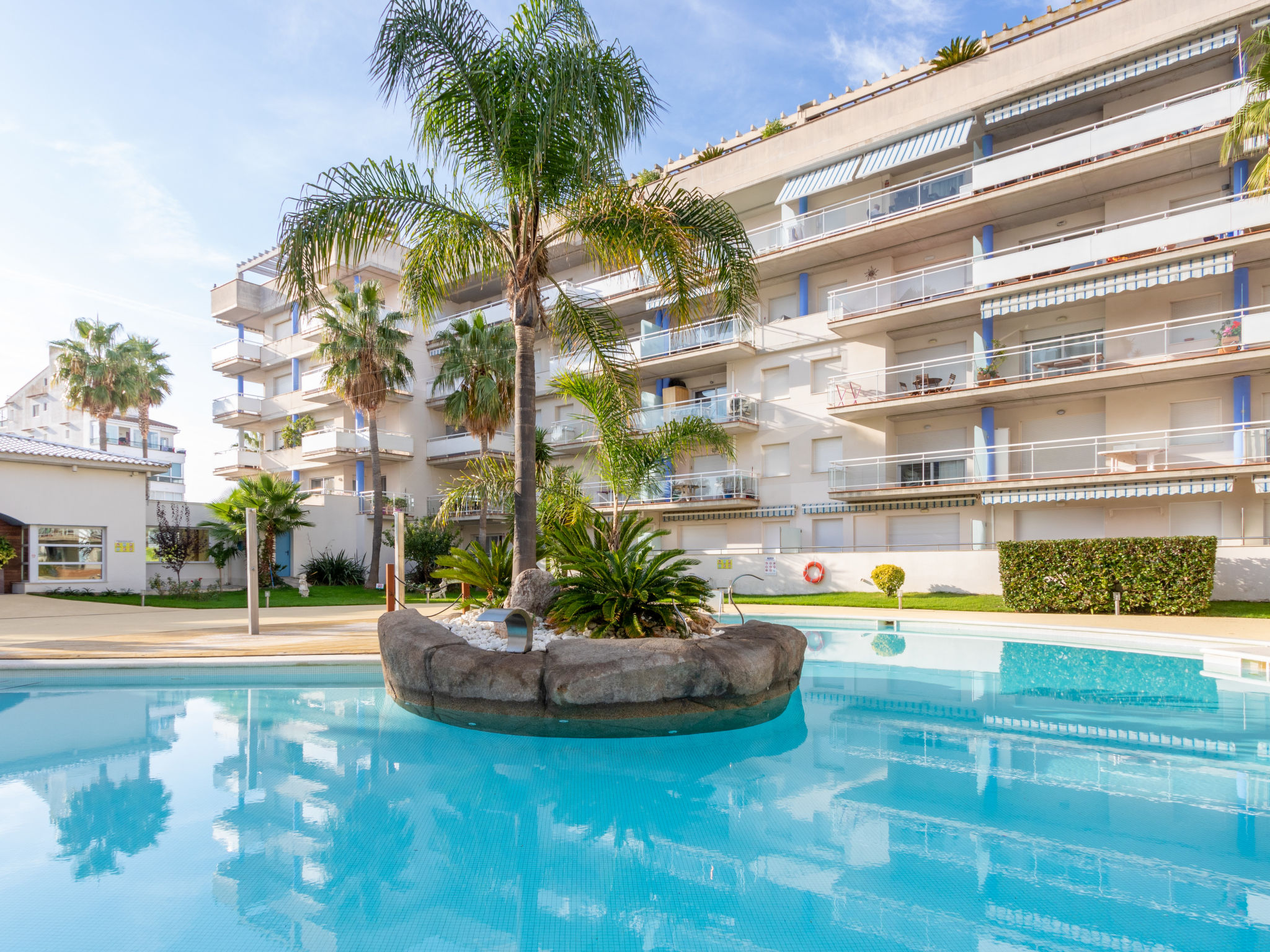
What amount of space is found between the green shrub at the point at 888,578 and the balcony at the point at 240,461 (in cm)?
2886

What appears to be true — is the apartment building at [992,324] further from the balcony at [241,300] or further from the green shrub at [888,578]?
the balcony at [241,300]

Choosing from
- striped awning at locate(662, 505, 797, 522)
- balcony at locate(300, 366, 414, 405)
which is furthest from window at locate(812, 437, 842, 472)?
balcony at locate(300, 366, 414, 405)

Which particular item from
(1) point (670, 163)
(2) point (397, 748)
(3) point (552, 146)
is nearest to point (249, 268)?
(1) point (670, 163)

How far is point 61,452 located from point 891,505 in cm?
2507

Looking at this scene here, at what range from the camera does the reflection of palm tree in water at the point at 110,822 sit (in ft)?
12.9

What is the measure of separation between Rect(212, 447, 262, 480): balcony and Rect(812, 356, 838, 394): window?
2620 cm

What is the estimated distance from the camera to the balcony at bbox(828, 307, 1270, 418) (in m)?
16.6

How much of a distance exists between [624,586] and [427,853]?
3729mm

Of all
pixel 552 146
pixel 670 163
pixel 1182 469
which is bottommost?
pixel 1182 469

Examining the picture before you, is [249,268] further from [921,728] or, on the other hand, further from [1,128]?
[921,728]

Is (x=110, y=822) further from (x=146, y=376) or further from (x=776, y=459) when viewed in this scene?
(x=146, y=376)

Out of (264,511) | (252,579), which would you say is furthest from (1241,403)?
(264,511)

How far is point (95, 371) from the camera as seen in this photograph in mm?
34406

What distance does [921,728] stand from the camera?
6.62m
